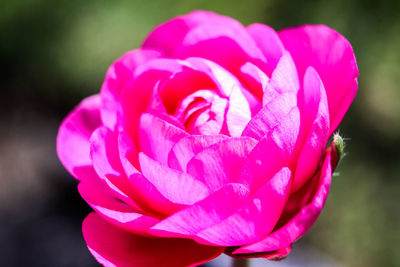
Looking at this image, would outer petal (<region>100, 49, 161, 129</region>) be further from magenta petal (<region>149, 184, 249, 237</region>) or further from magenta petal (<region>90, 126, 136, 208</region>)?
magenta petal (<region>149, 184, 249, 237</region>)

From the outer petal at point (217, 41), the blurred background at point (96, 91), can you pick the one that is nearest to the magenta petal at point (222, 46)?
the outer petal at point (217, 41)

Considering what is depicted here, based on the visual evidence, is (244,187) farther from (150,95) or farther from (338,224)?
(338,224)

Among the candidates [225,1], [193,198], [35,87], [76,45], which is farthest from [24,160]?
[193,198]

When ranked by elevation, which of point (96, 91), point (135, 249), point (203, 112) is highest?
point (203, 112)

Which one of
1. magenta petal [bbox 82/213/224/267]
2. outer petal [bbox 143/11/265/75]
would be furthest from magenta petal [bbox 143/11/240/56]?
magenta petal [bbox 82/213/224/267]

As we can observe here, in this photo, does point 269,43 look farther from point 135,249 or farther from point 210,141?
point 135,249

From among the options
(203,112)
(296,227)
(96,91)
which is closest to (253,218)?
(296,227)

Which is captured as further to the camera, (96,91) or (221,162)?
(96,91)
